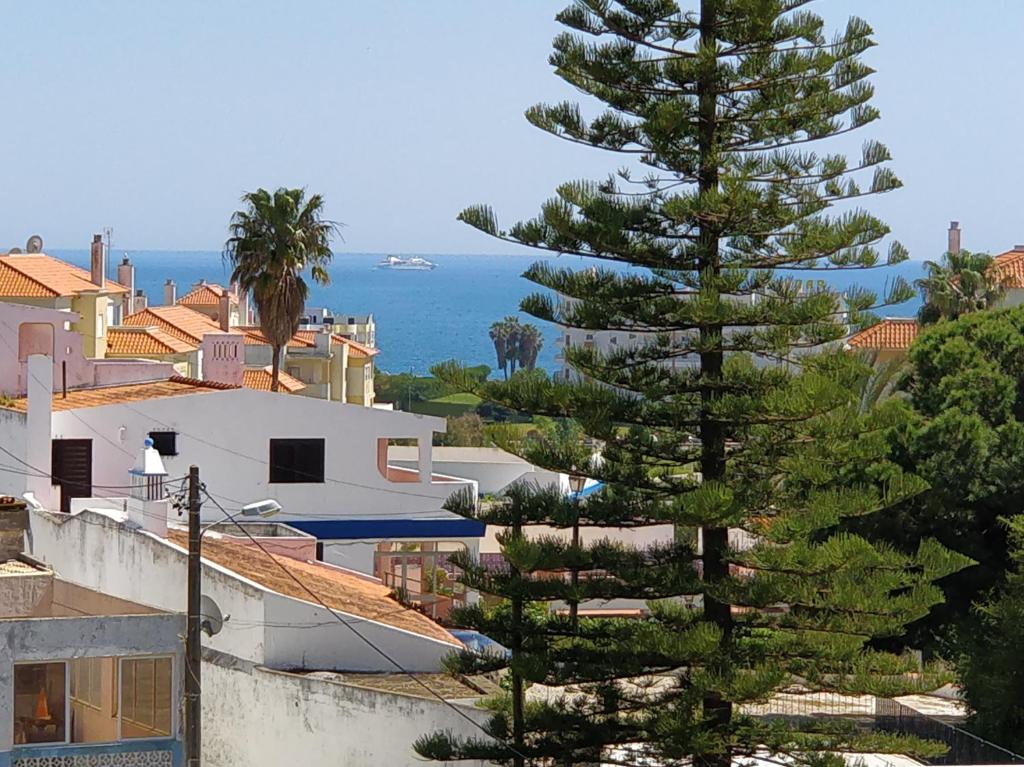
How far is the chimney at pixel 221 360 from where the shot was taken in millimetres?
Answer: 43438

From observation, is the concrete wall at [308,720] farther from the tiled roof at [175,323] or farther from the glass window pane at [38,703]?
the tiled roof at [175,323]

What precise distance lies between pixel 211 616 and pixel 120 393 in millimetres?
16380

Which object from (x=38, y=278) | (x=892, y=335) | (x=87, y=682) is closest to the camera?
(x=87, y=682)

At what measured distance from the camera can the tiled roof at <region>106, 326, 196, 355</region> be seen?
56197 millimetres

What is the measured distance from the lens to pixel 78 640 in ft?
61.5

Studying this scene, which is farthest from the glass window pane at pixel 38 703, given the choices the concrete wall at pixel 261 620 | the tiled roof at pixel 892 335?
the tiled roof at pixel 892 335

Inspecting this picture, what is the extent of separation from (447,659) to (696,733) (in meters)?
2.66

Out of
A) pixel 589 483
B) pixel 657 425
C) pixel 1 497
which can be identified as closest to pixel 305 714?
pixel 657 425

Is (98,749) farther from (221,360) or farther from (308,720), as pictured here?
(221,360)

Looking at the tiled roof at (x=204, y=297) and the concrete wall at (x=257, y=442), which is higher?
the tiled roof at (x=204, y=297)

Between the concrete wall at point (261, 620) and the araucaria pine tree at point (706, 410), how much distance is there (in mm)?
2127

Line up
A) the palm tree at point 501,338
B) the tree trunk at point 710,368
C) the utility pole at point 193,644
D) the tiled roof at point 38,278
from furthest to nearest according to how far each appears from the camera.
→ the palm tree at point 501,338
the tiled roof at point 38,278
the tree trunk at point 710,368
the utility pole at point 193,644

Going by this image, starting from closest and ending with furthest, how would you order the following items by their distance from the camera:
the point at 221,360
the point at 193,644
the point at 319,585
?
the point at 193,644
the point at 319,585
the point at 221,360

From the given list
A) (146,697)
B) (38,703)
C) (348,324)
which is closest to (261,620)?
(146,697)
